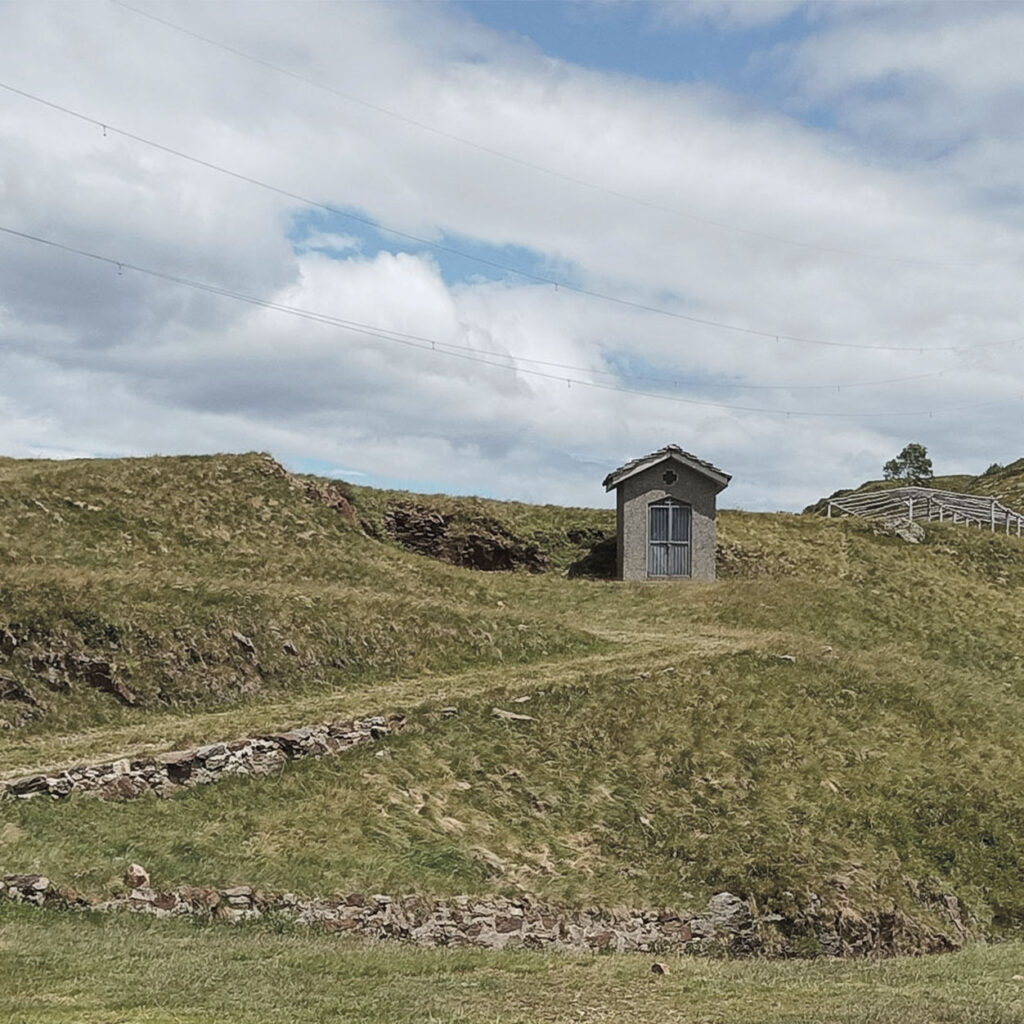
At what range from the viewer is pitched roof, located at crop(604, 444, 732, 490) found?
56.7 m

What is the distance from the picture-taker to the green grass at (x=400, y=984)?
13445mm

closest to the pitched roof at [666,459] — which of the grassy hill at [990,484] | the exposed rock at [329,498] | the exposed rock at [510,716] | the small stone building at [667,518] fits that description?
the small stone building at [667,518]

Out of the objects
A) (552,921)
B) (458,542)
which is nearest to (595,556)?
(458,542)

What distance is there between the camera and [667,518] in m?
57.3

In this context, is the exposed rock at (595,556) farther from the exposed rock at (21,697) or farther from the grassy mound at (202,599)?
the exposed rock at (21,697)

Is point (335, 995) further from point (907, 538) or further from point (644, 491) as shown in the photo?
point (907, 538)

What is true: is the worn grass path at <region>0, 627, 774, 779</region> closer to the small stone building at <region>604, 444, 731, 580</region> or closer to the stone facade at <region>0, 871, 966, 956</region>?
the stone facade at <region>0, 871, 966, 956</region>

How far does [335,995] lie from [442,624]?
23767mm

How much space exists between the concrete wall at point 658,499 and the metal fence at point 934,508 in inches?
797

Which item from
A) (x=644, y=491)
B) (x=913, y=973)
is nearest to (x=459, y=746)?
(x=913, y=973)

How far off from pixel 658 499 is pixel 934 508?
27985 mm

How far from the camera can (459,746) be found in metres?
27.5

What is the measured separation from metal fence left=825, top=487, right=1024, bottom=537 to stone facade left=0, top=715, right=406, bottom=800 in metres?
54.3

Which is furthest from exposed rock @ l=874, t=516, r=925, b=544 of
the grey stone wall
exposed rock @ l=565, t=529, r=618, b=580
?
the grey stone wall
